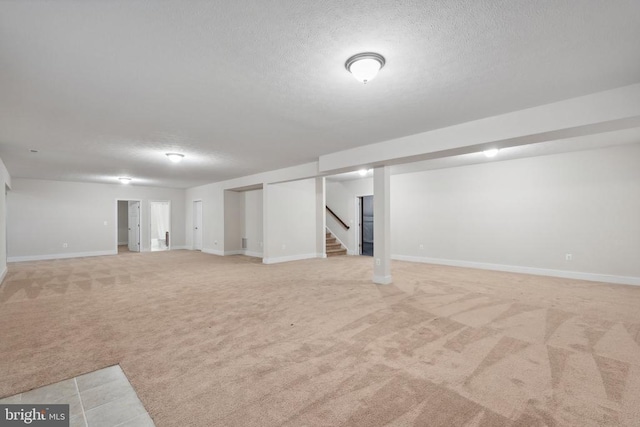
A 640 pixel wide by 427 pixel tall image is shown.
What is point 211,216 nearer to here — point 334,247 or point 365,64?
point 334,247

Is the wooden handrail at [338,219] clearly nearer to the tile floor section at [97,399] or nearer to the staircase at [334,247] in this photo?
the staircase at [334,247]

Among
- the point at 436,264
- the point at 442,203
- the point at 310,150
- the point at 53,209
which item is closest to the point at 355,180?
the point at 442,203

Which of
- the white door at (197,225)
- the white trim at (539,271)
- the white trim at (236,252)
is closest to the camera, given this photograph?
the white trim at (539,271)

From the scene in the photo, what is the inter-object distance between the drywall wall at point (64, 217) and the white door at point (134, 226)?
0.59 feet

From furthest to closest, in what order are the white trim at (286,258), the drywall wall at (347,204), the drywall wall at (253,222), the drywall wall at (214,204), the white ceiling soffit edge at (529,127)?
the drywall wall at (347,204) → the drywall wall at (253,222) → the drywall wall at (214,204) → the white trim at (286,258) → the white ceiling soffit edge at (529,127)

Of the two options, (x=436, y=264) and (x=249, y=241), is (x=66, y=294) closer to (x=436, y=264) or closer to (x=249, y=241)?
(x=249, y=241)

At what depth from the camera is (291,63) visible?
236 centimetres

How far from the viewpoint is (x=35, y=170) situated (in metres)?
7.26

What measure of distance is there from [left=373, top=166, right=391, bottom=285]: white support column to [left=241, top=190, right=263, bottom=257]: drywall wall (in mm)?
4768

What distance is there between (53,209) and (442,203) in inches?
443

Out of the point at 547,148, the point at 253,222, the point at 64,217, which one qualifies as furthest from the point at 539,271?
the point at 64,217

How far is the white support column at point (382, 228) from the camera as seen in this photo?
5367 millimetres

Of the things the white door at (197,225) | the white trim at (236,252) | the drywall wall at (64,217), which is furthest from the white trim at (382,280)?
the drywall wall at (64,217)

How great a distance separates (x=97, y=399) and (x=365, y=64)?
3050mm
